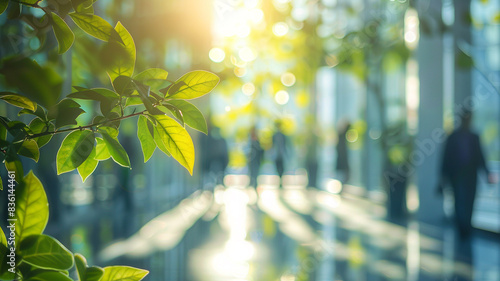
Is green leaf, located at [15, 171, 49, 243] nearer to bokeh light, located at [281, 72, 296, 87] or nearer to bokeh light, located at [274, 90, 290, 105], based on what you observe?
bokeh light, located at [281, 72, 296, 87]

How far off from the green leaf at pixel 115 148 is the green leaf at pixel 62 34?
0.10m

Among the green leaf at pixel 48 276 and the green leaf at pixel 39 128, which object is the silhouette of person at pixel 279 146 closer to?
the green leaf at pixel 39 128

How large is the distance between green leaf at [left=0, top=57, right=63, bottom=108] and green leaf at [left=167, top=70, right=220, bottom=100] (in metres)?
0.13

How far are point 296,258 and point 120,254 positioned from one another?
64.7 inches

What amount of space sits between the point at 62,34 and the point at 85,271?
27 centimetres

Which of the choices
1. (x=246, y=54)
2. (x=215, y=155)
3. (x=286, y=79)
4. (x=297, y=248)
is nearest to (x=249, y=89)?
(x=246, y=54)

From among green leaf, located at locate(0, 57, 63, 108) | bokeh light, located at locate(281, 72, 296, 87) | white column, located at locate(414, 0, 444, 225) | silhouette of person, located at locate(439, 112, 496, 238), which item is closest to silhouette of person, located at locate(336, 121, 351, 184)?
white column, located at locate(414, 0, 444, 225)

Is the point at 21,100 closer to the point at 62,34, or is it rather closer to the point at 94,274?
the point at 62,34

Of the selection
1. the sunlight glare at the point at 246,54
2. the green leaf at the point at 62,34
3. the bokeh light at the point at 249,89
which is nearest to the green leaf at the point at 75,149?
the green leaf at the point at 62,34

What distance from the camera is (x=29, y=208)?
50cm

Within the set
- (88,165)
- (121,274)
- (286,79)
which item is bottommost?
(121,274)

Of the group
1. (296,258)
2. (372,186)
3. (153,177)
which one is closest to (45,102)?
(296,258)

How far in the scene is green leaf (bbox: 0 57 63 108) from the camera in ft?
1.45

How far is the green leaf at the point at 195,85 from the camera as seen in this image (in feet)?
1.78
